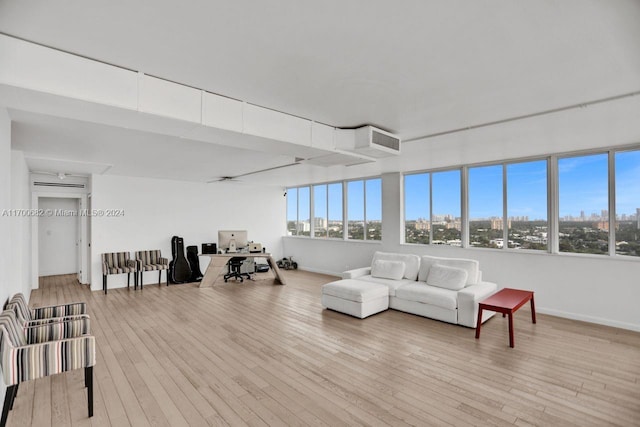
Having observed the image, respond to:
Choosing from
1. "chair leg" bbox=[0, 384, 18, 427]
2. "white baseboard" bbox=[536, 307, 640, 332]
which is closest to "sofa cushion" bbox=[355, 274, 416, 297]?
"white baseboard" bbox=[536, 307, 640, 332]

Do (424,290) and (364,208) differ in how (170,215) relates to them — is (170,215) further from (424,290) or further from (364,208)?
(424,290)

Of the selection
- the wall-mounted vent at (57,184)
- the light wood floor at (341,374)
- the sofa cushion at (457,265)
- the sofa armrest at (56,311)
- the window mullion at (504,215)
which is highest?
the wall-mounted vent at (57,184)

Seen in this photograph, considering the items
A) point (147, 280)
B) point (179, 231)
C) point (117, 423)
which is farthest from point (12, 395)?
point (179, 231)

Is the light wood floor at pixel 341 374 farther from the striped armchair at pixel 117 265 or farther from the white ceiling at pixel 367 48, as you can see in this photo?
the white ceiling at pixel 367 48

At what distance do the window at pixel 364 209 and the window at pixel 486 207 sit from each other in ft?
7.49

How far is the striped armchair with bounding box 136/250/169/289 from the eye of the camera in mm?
7172

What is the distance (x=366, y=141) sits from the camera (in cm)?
370

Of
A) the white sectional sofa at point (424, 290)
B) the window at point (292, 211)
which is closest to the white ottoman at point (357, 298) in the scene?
the white sectional sofa at point (424, 290)

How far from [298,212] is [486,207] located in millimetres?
5825

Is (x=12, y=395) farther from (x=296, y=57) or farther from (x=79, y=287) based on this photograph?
(x=79, y=287)

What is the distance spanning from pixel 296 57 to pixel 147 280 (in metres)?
7.29

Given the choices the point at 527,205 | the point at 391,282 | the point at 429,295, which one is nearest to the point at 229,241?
the point at 391,282

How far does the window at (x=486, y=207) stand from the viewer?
5.77 metres

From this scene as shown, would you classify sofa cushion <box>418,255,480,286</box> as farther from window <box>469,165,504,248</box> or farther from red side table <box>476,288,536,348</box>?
window <box>469,165,504,248</box>
